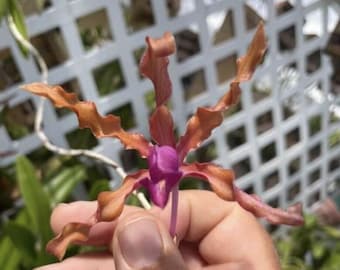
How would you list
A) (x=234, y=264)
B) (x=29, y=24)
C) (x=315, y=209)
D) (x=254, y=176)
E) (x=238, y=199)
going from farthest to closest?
(x=315, y=209) < (x=254, y=176) < (x=29, y=24) < (x=234, y=264) < (x=238, y=199)

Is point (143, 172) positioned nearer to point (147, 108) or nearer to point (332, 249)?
point (147, 108)

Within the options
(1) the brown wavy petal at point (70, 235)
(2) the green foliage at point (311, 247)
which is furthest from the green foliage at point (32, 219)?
(2) the green foliage at point (311, 247)

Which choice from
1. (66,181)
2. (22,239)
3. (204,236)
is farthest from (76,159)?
(204,236)

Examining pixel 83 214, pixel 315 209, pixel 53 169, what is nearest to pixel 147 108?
pixel 53 169

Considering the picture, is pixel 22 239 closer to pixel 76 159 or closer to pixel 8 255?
pixel 8 255

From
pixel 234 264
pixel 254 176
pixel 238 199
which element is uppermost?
pixel 238 199

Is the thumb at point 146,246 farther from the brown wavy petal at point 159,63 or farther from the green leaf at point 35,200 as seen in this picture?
the green leaf at point 35,200
